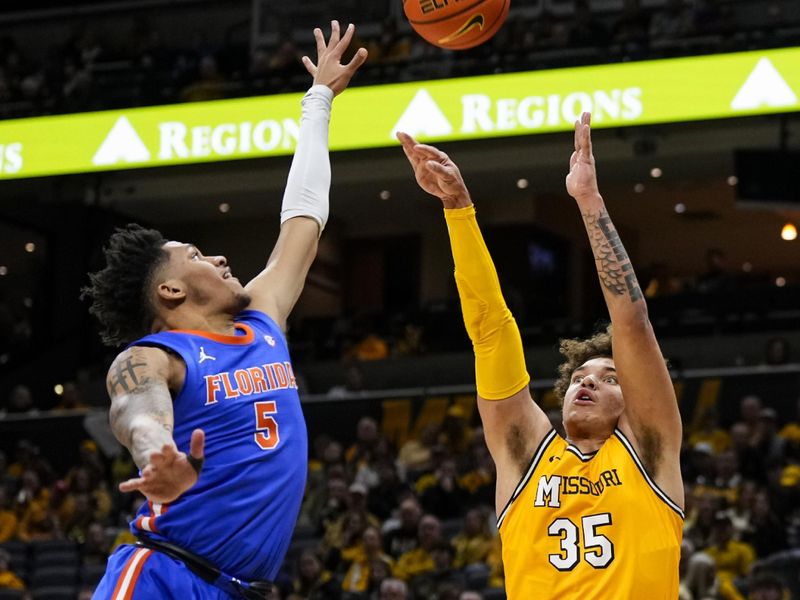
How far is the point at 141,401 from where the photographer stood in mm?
2945

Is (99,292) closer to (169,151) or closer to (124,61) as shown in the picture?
(169,151)

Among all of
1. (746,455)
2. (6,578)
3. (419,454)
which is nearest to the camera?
(746,455)

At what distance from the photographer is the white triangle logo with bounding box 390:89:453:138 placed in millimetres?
12984

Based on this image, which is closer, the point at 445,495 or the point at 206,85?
the point at 445,495

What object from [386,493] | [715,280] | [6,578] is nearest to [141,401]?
[386,493]

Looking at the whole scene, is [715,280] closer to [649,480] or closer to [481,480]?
[481,480]

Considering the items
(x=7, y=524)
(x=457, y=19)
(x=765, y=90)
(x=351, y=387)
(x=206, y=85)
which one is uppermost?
(x=206, y=85)

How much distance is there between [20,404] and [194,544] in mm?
14654

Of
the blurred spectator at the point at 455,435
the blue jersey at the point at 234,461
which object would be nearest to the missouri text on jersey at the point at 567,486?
the blue jersey at the point at 234,461

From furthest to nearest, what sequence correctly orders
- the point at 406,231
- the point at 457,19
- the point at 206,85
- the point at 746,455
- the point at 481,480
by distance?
the point at 406,231, the point at 206,85, the point at 481,480, the point at 746,455, the point at 457,19

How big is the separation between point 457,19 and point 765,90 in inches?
252

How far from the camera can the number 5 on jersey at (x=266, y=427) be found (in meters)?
3.28

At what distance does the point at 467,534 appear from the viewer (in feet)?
36.0

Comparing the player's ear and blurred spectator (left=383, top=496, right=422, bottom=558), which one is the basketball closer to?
the player's ear
